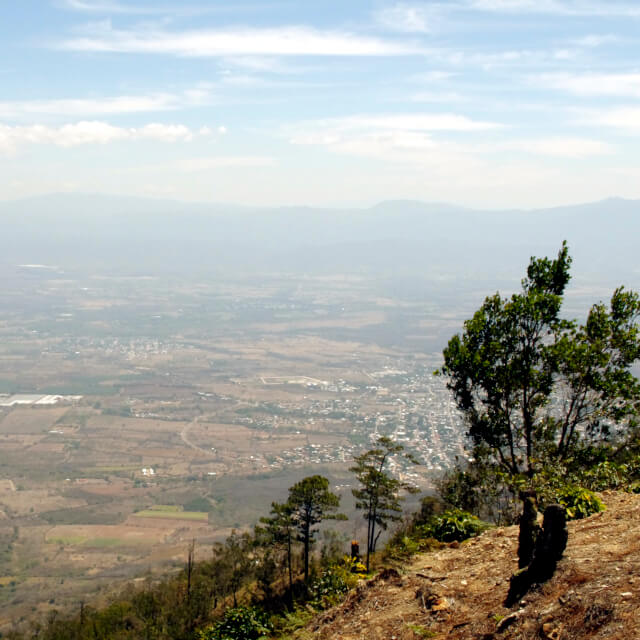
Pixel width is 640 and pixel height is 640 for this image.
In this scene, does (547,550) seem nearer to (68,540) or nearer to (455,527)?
(455,527)

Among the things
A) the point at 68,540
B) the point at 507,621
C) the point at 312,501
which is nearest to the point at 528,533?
the point at 507,621

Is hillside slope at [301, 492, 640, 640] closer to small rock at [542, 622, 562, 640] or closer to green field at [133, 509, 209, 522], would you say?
small rock at [542, 622, 562, 640]

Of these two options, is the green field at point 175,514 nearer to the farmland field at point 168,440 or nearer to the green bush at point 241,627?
the farmland field at point 168,440

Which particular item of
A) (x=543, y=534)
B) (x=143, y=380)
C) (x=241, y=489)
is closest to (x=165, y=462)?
(x=241, y=489)

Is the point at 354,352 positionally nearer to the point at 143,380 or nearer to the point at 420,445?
the point at 143,380

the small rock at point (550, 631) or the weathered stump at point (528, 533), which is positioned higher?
the weathered stump at point (528, 533)

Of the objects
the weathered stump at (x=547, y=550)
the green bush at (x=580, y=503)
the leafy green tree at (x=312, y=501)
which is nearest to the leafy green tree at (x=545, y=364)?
the green bush at (x=580, y=503)

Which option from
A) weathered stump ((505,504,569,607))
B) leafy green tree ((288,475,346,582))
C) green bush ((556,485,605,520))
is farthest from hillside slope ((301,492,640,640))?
leafy green tree ((288,475,346,582))
